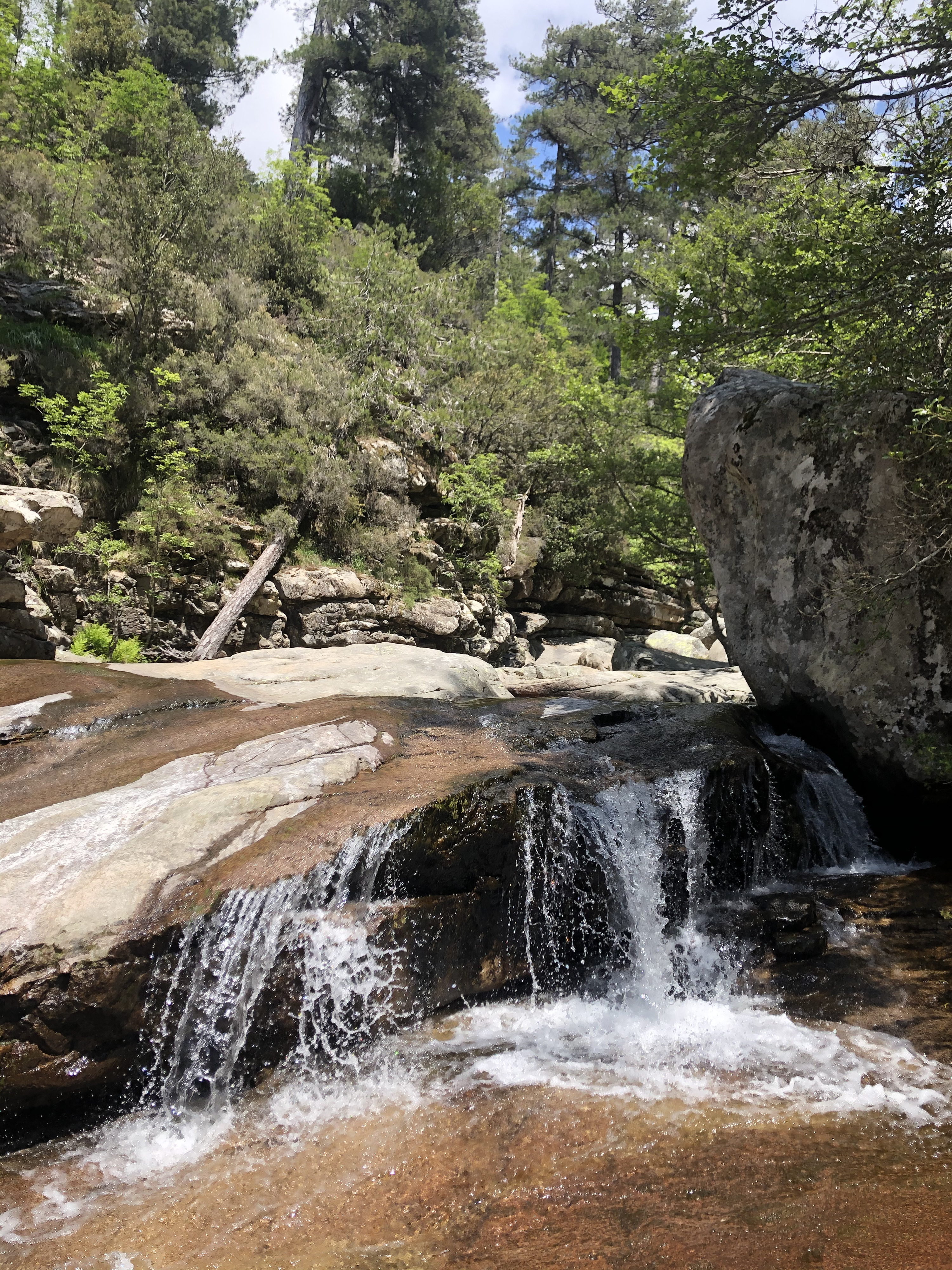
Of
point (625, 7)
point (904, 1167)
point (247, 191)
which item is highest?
point (625, 7)

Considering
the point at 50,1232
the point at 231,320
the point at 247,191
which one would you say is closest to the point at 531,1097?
the point at 50,1232

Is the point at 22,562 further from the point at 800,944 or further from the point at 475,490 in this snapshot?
the point at 800,944

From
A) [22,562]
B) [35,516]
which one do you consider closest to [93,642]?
[22,562]

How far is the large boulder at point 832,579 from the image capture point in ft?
22.2

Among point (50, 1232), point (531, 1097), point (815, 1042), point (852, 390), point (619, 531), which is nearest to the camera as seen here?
point (50, 1232)

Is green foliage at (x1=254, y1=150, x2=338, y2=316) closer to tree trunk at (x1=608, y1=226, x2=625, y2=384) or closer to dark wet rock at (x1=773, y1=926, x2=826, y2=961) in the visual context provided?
tree trunk at (x1=608, y1=226, x2=625, y2=384)

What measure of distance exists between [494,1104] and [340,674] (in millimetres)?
6360

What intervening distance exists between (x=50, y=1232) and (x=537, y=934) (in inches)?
130

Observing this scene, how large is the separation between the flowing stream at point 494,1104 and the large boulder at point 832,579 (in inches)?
105

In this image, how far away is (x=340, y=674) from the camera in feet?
31.8

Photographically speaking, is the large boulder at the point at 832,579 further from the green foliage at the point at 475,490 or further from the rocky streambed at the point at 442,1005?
the green foliage at the point at 475,490

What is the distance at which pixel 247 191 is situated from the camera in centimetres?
2022

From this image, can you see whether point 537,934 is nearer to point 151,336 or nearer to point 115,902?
point 115,902

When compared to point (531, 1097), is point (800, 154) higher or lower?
higher
